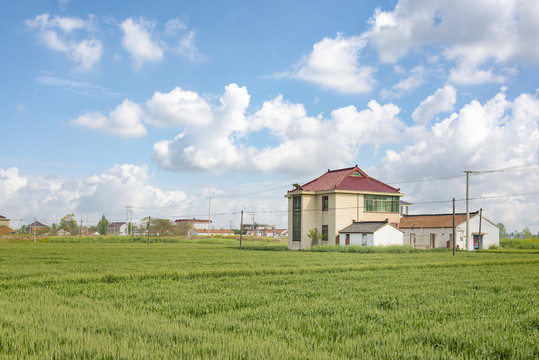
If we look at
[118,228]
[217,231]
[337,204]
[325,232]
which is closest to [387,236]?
[337,204]

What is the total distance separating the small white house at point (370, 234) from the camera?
4766 centimetres

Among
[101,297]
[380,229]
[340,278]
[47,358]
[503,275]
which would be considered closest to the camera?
[47,358]

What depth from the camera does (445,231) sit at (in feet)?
183

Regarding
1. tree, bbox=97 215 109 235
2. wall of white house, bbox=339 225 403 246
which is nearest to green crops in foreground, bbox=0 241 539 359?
wall of white house, bbox=339 225 403 246

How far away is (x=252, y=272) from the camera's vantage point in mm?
21484

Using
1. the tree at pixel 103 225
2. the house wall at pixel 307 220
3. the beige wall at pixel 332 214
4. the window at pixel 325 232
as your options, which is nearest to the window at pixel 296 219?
the house wall at pixel 307 220

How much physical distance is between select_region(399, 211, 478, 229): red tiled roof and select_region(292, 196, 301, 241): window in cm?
1632

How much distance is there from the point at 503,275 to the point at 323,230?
3206 centimetres

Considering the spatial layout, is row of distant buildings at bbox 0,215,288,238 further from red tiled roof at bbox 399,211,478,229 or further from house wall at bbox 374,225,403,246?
house wall at bbox 374,225,403,246

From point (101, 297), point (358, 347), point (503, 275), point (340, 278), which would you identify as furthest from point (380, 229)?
point (358, 347)

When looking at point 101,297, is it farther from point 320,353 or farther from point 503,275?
point 503,275

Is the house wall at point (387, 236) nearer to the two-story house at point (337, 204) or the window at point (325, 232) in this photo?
the two-story house at point (337, 204)

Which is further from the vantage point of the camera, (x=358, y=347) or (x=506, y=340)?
(x=506, y=340)

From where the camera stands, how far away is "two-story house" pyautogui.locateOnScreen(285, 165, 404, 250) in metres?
51.7
